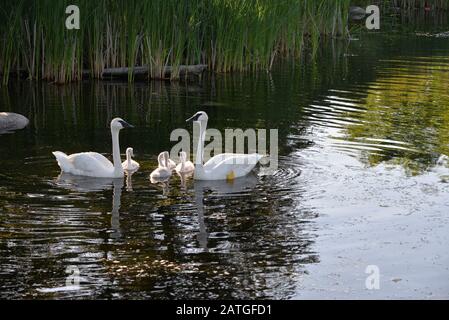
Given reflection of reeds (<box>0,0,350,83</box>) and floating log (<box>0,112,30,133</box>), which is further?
reflection of reeds (<box>0,0,350,83</box>)

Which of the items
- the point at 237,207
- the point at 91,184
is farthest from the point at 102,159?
the point at 237,207

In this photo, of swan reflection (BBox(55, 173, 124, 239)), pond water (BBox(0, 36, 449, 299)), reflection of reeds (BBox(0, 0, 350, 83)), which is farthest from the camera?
reflection of reeds (BBox(0, 0, 350, 83))

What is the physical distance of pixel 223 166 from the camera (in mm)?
12109

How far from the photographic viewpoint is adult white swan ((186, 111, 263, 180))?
12008mm

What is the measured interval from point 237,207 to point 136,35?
31.8 feet

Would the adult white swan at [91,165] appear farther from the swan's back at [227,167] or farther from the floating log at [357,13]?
the floating log at [357,13]

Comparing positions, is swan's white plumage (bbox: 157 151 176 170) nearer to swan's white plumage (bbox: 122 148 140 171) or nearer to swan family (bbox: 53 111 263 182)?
swan family (bbox: 53 111 263 182)

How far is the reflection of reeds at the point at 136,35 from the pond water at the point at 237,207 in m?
1.10

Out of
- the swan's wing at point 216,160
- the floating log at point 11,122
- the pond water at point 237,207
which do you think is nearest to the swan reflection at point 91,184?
the pond water at point 237,207

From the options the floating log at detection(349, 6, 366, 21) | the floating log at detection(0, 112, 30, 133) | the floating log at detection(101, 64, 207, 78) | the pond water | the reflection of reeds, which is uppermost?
the floating log at detection(349, 6, 366, 21)

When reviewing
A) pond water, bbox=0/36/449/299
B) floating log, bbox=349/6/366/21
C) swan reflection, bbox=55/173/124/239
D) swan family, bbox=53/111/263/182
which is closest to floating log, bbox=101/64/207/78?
pond water, bbox=0/36/449/299

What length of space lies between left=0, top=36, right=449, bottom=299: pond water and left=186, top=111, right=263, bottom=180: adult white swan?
16 centimetres

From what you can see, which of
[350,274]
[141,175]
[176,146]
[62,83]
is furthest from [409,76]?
[350,274]
